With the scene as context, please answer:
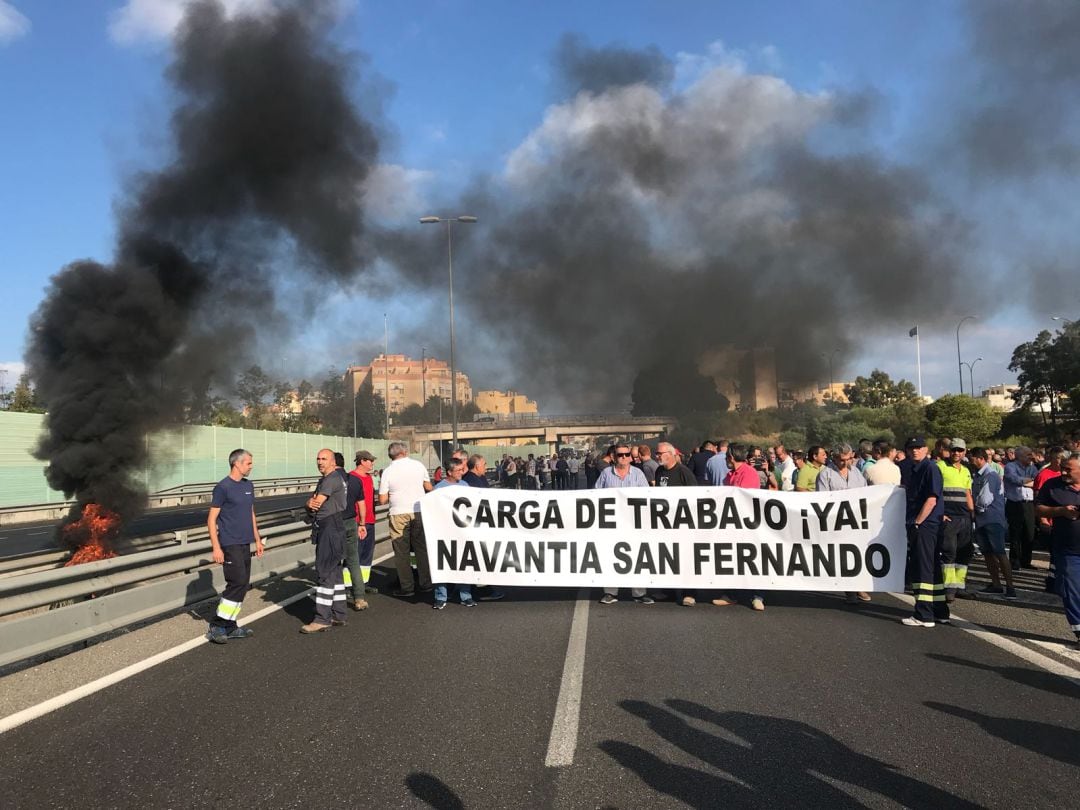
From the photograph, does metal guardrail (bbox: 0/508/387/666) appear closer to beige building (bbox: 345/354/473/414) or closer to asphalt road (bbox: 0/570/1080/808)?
asphalt road (bbox: 0/570/1080/808)

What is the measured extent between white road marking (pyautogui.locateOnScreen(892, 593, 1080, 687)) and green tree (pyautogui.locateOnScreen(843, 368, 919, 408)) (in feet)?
276

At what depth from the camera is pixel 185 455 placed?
32.5 meters

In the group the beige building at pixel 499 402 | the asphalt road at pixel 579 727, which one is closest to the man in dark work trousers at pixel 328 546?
the asphalt road at pixel 579 727

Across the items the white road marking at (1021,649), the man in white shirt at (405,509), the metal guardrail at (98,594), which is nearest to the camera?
the white road marking at (1021,649)

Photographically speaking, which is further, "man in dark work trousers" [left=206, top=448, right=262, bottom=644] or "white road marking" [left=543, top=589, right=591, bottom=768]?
"man in dark work trousers" [left=206, top=448, right=262, bottom=644]

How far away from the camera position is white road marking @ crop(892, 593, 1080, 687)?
5512 mm

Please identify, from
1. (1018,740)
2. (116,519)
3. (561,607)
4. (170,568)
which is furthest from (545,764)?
(116,519)

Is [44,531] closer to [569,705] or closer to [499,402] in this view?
[569,705]

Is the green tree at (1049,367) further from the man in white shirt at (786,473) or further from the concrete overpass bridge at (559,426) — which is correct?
the man in white shirt at (786,473)

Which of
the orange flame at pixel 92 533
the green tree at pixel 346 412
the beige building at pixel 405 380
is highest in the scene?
the beige building at pixel 405 380

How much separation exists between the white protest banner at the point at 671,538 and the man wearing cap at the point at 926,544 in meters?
0.34

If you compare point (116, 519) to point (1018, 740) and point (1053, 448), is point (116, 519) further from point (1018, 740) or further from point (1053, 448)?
point (1053, 448)

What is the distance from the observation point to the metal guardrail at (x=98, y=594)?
5.91 meters

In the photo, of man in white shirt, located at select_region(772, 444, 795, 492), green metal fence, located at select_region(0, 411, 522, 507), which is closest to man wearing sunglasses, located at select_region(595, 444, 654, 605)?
man in white shirt, located at select_region(772, 444, 795, 492)
